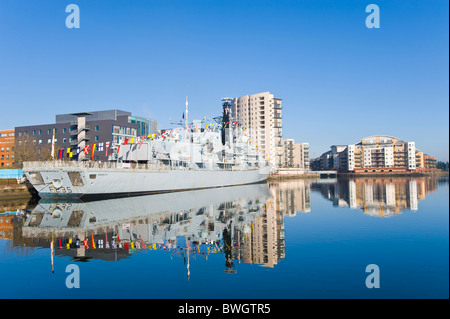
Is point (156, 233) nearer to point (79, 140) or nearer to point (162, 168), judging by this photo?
point (162, 168)

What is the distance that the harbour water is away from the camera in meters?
10.9

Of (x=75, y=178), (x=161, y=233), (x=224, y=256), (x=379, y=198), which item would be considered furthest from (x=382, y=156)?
(x=224, y=256)

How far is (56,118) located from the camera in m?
98.8

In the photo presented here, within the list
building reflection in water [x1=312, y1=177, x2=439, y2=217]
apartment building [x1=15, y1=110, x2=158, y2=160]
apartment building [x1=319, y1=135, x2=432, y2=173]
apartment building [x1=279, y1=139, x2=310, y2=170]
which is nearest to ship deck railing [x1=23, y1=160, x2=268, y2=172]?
building reflection in water [x1=312, y1=177, x2=439, y2=217]

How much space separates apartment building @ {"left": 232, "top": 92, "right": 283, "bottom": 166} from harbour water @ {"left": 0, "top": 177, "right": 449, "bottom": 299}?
114 meters

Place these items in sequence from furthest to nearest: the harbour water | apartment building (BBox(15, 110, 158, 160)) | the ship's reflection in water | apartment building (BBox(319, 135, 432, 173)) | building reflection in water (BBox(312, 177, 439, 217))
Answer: apartment building (BBox(319, 135, 432, 173)) → apartment building (BBox(15, 110, 158, 160)) → building reflection in water (BBox(312, 177, 439, 217)) → the ship's reflection in water → the harbour water

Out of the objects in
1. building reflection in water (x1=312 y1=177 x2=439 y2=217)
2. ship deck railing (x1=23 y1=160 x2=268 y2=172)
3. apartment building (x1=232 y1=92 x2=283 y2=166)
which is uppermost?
apartment building (x1=232 y1=92 x2=283 y2=166)

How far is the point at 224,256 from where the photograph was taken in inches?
613

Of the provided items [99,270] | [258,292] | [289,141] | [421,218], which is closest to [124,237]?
[99,270]

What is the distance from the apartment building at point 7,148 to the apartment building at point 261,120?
270 ft

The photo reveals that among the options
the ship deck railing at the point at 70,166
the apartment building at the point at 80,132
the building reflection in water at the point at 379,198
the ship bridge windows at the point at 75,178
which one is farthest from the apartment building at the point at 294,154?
the ship bridge windows at the point at 75,178

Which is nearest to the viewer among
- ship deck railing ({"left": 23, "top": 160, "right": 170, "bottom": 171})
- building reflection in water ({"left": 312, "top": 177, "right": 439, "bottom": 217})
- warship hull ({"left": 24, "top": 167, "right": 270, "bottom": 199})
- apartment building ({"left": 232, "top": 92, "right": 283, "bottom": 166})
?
building reflection in water ({"left": 312, "top": 177, "right": 439, "bottom": 217})

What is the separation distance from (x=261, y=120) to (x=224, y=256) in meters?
129

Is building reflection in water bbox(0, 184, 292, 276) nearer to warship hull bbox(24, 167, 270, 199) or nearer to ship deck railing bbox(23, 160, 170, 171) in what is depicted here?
warship hull bbox(24, 167, 270, 199)
